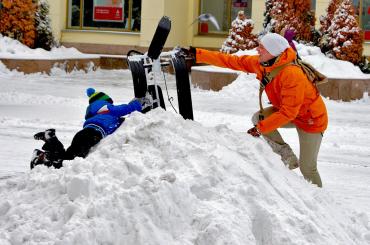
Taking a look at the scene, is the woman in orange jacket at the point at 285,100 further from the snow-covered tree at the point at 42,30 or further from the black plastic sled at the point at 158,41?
the snow-covered tree at the point at 42,30

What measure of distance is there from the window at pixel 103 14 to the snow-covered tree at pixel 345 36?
8857 millimetres

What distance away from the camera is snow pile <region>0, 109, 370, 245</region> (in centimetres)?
404

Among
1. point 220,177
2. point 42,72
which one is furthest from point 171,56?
point 42,72

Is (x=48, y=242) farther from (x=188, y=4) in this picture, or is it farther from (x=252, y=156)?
(x=188, y=4)

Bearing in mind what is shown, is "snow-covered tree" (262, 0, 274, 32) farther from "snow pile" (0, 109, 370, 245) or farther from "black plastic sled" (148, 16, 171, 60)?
"snow pile" (0, 109, 370, 245)

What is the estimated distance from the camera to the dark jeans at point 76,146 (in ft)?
19.6

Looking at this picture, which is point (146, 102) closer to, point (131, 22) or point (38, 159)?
point (38, 159)

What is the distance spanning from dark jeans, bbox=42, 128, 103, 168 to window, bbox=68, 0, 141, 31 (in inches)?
719

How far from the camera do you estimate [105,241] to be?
3.96 metres

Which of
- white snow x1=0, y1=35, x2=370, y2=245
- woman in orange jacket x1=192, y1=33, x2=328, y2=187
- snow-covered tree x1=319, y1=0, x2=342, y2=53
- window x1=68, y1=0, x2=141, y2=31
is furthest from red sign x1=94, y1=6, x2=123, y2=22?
white snow x1=0, y1=35, x2=370, y2=245

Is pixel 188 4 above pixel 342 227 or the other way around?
above

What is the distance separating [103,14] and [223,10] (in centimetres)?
398

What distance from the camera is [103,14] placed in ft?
80.5

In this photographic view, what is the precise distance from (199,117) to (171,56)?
225 inches
